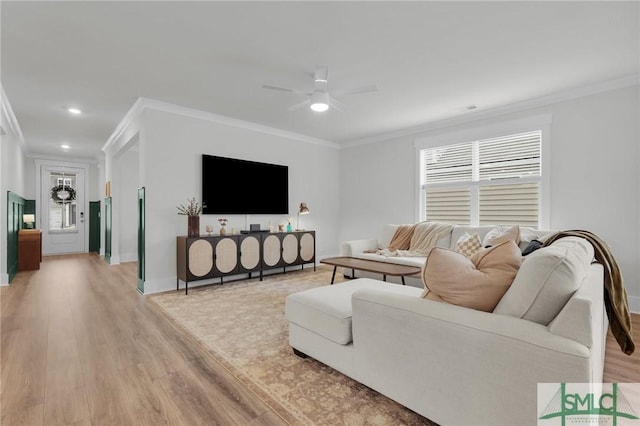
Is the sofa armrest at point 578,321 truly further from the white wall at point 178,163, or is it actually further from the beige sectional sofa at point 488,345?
the white wall at point 178,163

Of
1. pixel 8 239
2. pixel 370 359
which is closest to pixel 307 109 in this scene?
pixel 370 359

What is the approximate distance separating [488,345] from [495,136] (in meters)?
4.12

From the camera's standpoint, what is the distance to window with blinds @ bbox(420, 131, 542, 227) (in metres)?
4.27

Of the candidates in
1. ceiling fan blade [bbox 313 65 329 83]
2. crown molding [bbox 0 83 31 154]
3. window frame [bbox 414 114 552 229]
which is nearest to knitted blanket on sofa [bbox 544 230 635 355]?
window frame [bbox 414 114 552 229]

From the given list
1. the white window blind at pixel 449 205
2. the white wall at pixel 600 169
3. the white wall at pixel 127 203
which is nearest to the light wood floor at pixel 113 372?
the white wall at pixel 600 169

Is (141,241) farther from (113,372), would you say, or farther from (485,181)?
(485,181)

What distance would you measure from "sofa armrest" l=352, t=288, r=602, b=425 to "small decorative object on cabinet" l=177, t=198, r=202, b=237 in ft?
10.4

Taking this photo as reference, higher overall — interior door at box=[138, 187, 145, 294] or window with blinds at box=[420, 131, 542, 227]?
window with blinds at box=[420, 131, 542, 227]

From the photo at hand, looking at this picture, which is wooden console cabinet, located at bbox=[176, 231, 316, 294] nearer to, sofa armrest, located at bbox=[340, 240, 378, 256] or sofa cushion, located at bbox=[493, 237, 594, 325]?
sofa armrest, located at bbox=[340, 240, 378, 256]

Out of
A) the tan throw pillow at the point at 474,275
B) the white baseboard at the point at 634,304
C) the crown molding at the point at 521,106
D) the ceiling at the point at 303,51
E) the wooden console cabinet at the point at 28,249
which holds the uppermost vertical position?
the ceiling at the point at 303,51

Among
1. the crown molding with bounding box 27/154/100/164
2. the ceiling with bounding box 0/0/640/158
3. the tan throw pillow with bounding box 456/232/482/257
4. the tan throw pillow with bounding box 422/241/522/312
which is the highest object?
the ceiling with bounding box 0/0/640/158

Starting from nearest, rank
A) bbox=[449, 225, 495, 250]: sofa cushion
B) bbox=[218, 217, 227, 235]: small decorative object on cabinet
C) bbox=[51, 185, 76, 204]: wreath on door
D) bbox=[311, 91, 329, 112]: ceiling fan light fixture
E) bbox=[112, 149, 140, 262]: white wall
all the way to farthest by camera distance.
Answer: bbox=[311, 91, 329, 112]: ceiling fan light fixture
bbox=[449, 225, 495, 250]: sofa cushion
bbox=[218, 217, 227, 235]: small decorative object on cabinet
bbox=[112, 149, 140, 262]: white wall
bbox=[51, 185, 76, 204]: wreath on door

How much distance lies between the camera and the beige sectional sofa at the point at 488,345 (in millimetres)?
1105

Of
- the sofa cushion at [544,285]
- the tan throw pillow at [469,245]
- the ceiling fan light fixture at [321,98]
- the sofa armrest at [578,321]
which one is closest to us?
the sofa armrest at [578,321]
